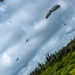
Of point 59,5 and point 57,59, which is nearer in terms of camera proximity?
point 59,5

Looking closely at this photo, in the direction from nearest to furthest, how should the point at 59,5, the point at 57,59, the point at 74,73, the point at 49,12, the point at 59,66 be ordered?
the point at 59,5
the point at 49,12
the point at 74,73
the point at 59,66
the point at 57,59

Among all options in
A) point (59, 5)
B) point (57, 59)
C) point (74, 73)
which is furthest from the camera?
point (57, 59)

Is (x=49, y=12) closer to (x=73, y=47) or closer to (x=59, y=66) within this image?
(x=59, y=66)

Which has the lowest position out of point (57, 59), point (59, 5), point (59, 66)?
point (59, 5)

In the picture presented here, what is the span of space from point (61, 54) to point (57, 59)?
19.8ft

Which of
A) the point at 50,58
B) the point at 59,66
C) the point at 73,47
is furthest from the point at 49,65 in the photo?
the point at 59,66

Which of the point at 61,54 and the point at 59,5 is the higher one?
the point at 61,54

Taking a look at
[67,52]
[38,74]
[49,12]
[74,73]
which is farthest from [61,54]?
[49,12]

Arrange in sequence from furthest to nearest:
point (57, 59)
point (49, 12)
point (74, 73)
Answer: point (57, 59) → point (74, 73) → point (49, 12)

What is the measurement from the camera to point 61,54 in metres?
194

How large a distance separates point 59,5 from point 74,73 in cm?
5720

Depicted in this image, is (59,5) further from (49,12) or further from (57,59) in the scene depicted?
(57,59)

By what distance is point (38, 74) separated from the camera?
19862 centimetres

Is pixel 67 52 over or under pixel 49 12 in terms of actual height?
over
